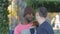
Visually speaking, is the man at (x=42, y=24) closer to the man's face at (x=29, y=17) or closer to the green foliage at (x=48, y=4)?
the man's face at (x=29, y=17)

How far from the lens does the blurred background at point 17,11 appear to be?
5340mm

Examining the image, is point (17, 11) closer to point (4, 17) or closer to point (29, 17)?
point (4, 17)

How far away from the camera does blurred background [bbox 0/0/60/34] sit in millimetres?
5340

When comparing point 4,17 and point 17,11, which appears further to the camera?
point 4,17

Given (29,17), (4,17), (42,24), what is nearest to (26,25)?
(29,17)

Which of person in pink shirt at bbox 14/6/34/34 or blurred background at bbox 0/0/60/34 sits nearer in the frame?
person in pink shirt at bbox 14/6/34/34

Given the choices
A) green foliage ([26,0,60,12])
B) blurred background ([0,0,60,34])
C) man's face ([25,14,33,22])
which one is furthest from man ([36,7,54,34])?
green foliage ([26,0,60,12])

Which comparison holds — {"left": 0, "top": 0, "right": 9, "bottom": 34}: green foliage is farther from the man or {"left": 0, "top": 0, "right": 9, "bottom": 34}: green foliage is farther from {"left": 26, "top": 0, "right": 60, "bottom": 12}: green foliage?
the man

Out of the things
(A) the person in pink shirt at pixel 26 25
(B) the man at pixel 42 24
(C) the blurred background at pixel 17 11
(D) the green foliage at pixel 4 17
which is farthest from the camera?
(D) the green foliage at pixel 4 17

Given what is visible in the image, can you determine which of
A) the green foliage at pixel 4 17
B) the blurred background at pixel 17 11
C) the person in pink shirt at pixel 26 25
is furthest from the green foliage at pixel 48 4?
the person in pink shirt at pixel 26 25

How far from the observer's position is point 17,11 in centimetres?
542

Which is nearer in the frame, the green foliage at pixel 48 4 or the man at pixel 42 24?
the man at pixel 42 24

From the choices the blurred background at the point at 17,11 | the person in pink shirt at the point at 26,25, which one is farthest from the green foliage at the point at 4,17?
the person in pink shirt at the point at 26,25

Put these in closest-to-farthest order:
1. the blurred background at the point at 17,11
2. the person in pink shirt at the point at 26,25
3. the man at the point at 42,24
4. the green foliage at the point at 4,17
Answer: the man at the point at 42,24 → the person in pink shirt at the point at 26,25 → the blurred background at the point at 17,11 → the green foliage at the point at 4,17
